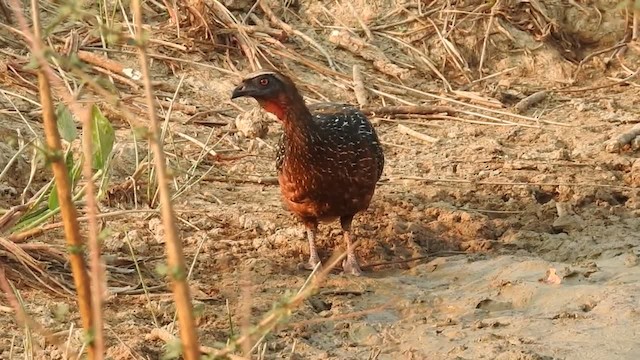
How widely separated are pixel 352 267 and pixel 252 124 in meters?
2.21

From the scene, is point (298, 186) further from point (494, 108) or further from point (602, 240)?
point (494, 108)

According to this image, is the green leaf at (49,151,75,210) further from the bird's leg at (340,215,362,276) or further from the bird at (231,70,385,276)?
the bird's leg at (340,215,362,276)

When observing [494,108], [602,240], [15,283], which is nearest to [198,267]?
[15,283]

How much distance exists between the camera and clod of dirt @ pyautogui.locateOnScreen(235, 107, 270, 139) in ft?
26.5

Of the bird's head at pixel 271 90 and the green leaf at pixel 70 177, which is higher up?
the green leaf at pixel 70 177

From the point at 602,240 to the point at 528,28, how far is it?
4.04m

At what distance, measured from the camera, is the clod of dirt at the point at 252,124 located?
8.09m

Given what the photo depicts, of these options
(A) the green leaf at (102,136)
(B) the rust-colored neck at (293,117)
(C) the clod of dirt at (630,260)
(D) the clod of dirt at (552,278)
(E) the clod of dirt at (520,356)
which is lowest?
(C) the clod of dirt at (630,260)

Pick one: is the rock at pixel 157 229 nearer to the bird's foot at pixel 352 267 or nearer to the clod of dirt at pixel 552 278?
the bird's foot at pixel 352 267

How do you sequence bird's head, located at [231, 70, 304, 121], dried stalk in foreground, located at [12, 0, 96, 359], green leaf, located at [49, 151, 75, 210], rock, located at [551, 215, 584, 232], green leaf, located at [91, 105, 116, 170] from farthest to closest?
rock, located at [551, 215, 584, 232], bird's head, located at [231, 70, 304, 121], green leaf, located at [49, 151, 75, 210], green leaf, located at [91, 105, 116, 170], dried stalk in foreground, located at [12, 0, 96, 359]

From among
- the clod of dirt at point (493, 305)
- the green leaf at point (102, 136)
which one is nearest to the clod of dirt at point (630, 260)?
the clod of dirt at point (493, 305)

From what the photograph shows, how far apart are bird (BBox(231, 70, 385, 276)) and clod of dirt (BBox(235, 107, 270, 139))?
5.76 feet

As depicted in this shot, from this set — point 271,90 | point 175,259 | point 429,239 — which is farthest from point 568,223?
point 175,259

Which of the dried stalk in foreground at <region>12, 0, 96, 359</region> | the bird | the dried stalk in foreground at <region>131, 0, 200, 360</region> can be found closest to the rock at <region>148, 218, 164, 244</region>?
the bird
